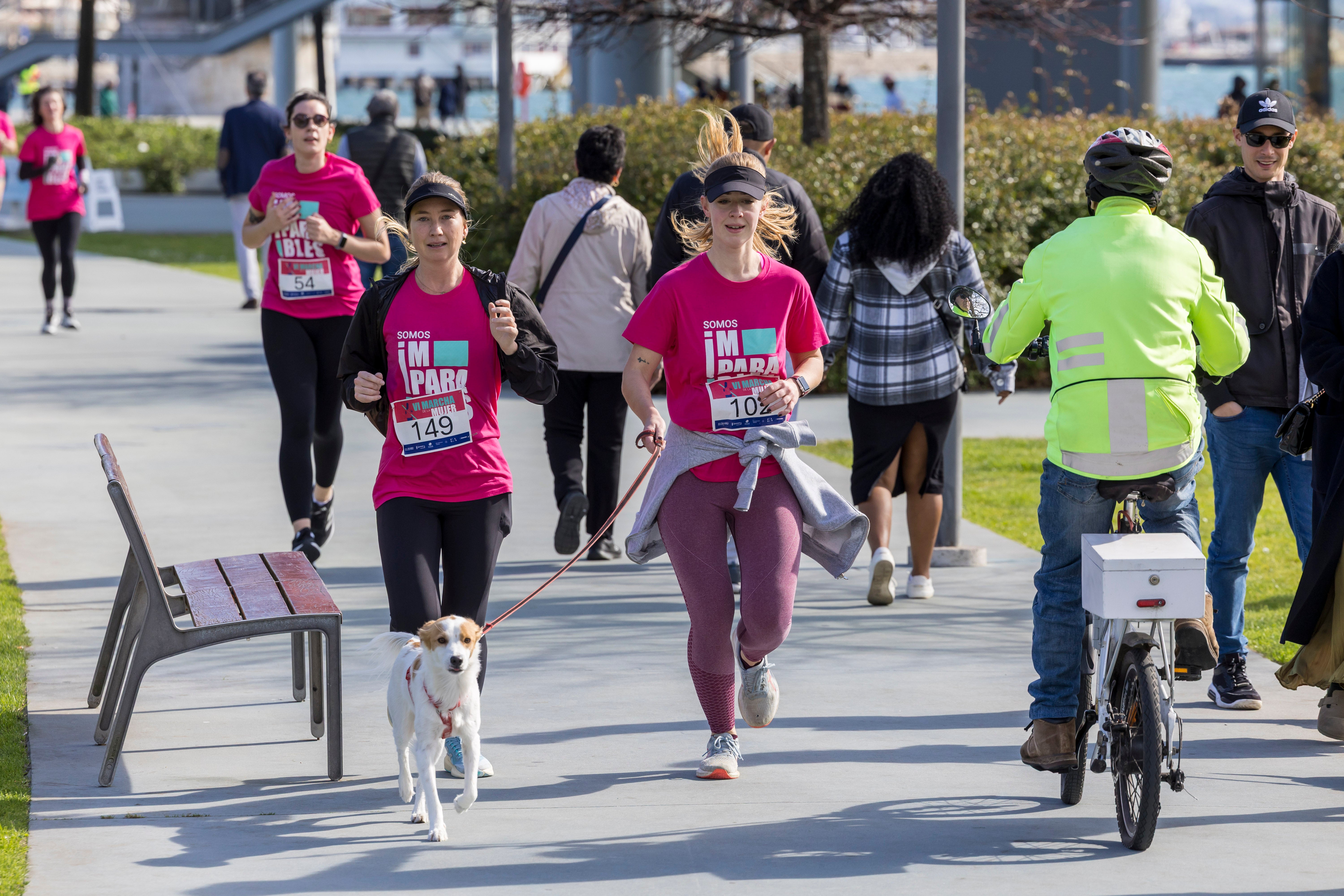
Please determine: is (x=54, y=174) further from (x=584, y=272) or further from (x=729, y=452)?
(x=729, y=452)

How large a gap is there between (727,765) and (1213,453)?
2167 mm

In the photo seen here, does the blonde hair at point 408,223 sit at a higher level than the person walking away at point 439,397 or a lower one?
higher

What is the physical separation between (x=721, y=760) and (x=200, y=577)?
73.3 inches

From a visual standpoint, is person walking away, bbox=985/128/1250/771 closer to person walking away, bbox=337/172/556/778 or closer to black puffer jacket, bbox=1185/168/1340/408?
black puffer jacket, bbox=1185/168/1340/408

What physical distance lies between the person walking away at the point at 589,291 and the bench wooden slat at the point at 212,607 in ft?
8.75

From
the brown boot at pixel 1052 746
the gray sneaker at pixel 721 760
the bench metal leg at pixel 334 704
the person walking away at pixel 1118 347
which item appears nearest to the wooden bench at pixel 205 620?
the bench metal leg at pixel 334 704

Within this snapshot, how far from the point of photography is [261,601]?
547cm

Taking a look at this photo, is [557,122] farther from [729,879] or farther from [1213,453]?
[729,879]

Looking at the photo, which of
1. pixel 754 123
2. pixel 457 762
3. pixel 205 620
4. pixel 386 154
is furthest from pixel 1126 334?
pixel 386 154

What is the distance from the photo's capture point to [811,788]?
5.23 m

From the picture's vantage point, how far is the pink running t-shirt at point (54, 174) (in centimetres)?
1533

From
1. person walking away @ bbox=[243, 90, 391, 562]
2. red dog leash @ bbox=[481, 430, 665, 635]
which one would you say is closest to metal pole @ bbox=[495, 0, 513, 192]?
person walking away @ bbox=[243, 90, 391, 562]

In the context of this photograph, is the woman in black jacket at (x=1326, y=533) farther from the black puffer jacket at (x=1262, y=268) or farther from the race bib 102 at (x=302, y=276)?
the race bib 102 at (x=302, y=276)

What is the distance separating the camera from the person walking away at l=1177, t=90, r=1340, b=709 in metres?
6.00
